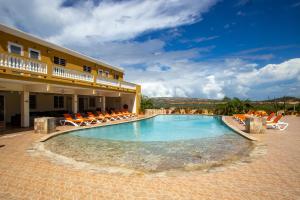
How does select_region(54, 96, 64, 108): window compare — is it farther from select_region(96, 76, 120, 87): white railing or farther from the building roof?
select_region(96, 76, 120, 87): white railing

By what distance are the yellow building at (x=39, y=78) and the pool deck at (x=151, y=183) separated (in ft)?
22.1

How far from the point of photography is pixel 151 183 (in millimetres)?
4492

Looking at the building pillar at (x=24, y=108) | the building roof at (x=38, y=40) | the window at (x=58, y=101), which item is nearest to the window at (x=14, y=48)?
the building roof at (x=38, y=40)

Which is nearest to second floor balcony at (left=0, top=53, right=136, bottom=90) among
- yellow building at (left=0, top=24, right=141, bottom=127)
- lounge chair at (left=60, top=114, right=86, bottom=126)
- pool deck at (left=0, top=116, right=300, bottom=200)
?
yellow building at (left=0, top=24, right=141, bottom=127)

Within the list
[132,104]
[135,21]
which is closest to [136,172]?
[135,21]

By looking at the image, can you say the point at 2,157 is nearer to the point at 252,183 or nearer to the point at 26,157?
the point at 26,157

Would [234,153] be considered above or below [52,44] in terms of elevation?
below

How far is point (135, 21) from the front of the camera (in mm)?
19875

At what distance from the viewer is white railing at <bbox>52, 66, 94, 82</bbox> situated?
13.3m

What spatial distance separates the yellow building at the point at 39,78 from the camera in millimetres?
10969

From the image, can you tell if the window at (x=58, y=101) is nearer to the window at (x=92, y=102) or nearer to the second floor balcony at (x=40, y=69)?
the window at (x=92, y=102)

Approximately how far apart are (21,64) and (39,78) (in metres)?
1.27

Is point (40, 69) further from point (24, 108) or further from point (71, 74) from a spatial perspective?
point (24, 108)

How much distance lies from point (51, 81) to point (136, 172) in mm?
9793
